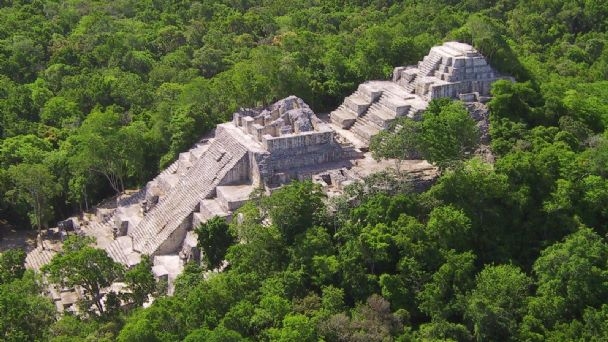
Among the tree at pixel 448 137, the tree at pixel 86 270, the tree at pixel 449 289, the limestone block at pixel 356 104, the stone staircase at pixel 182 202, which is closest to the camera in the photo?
the tree at pixel 449 289

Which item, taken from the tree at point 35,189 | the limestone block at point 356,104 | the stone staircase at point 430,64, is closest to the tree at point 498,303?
the limestone block at point 356,104

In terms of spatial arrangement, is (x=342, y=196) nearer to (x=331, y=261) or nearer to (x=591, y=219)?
(x=331, y=261)

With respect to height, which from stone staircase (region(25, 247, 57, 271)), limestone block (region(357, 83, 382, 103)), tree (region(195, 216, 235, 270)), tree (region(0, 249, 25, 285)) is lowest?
stone staircase (region(25, 247, 57, 271))

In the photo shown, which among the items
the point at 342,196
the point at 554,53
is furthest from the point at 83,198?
the point at 554,53

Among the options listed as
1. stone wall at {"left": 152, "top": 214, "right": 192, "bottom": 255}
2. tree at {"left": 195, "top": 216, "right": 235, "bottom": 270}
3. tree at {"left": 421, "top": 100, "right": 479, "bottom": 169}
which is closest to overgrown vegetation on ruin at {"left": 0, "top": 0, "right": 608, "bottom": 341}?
tree at {"left": 195, "top": 216, "right": 235, "bottom": 270}

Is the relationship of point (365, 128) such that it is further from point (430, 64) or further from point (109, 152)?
point (109, 152)

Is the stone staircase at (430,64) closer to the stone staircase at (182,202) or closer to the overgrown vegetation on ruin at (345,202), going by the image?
the overgrown vegetation on ruin at (345,202)

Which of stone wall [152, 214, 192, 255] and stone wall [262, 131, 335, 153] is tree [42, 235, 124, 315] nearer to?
stone wall [152, 214, 192, 255]
